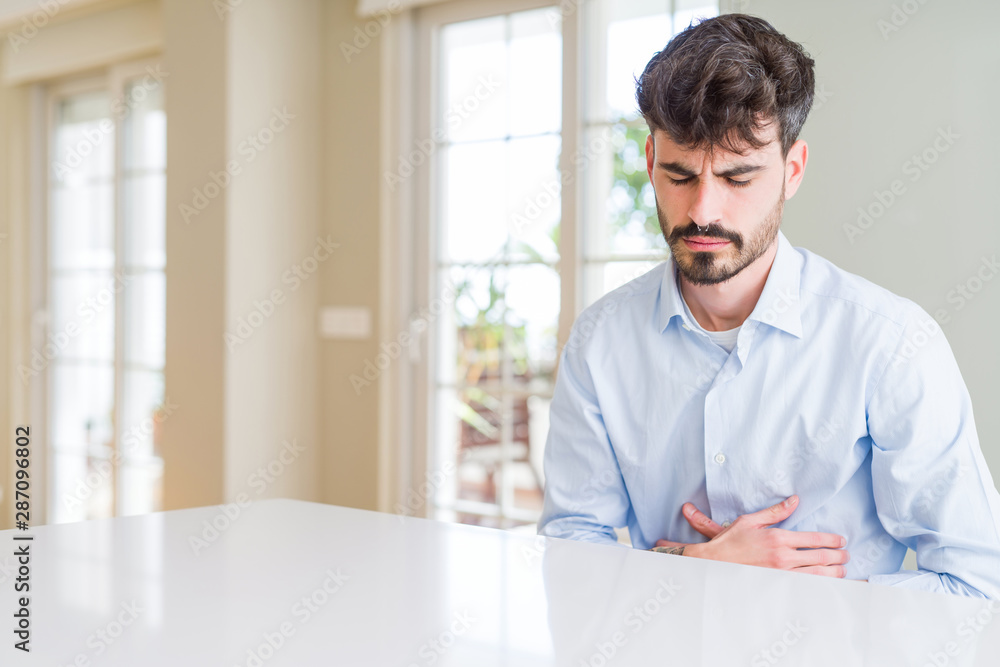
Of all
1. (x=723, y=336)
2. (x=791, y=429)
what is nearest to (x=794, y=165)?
(x=723, y=336)

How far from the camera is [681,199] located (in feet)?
4.01

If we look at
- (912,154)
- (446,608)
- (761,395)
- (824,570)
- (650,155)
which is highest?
(912,154)

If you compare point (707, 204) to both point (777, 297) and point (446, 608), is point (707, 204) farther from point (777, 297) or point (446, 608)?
point (446, 608)

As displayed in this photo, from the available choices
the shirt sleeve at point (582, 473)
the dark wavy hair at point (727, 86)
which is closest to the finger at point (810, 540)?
the shirt sleeve at point (582, 473)

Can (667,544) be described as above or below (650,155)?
below

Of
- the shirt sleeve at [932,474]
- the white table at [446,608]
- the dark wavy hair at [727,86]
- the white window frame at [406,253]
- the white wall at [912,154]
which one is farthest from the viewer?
the white window frame at [406,253]

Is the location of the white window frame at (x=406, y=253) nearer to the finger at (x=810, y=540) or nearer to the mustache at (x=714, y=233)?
the mustache at (x=714, y=233)

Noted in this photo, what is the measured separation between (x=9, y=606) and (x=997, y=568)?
112cm

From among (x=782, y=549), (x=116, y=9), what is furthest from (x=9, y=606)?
(x=116, y=9)

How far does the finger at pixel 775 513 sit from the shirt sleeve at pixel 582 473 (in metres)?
0.26

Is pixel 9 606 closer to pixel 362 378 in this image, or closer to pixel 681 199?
pixel 681 199

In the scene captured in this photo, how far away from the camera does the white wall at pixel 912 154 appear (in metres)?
1.87

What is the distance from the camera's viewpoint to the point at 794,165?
1.29 metres

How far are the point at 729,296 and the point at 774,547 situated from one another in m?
0.41
